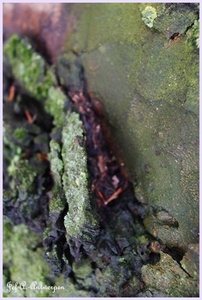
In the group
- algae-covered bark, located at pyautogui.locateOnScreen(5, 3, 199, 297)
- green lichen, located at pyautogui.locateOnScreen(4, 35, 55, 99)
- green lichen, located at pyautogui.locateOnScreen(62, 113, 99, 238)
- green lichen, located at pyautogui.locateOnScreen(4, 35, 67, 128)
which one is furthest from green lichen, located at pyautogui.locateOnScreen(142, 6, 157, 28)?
green lichen, located at pyautogui.locateOnScreen(4, 35, 55, 99)

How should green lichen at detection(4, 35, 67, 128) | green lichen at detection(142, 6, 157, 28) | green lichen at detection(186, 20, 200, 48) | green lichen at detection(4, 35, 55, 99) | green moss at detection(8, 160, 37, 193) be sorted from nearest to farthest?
1. green lichen at detection(186, 20, 200, 48)
2. green lichen at detection(142, 6, 157, 28)
3. green moss at detection(8, 160, 37, 193)
4. green lichen at detection(4, 35, 67, 128)
5. green lichen at detection(4, 35, 55, 99)

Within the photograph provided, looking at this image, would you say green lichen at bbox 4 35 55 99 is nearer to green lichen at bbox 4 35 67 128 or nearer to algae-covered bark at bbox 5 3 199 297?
green lichen at bbox 4 35 67 128

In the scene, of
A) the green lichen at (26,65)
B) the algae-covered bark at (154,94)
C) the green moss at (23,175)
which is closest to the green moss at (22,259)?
the green moss at (23,175)

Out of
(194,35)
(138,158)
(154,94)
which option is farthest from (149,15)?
(138,158)

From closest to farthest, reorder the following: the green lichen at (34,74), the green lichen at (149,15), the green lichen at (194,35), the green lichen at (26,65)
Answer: the green lichen at (194,35)
the green lichen at (149,15)
the green lichen at (34,74)
the green lichen at (26,65)

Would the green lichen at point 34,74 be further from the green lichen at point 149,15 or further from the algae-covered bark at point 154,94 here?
the green lichen at point 149,15

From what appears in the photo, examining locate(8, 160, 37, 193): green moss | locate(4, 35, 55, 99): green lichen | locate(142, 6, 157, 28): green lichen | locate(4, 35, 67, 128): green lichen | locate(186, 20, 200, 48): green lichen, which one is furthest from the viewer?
locate(4, 35, 55, 99): green lichen

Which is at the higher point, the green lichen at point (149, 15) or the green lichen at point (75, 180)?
the green lichen at point (149, 15)

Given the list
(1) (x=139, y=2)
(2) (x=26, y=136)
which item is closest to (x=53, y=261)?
(2) (x=26, y=136)

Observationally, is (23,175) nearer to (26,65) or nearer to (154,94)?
(26,65)

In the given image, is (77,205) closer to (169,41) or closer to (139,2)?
(169,41)
